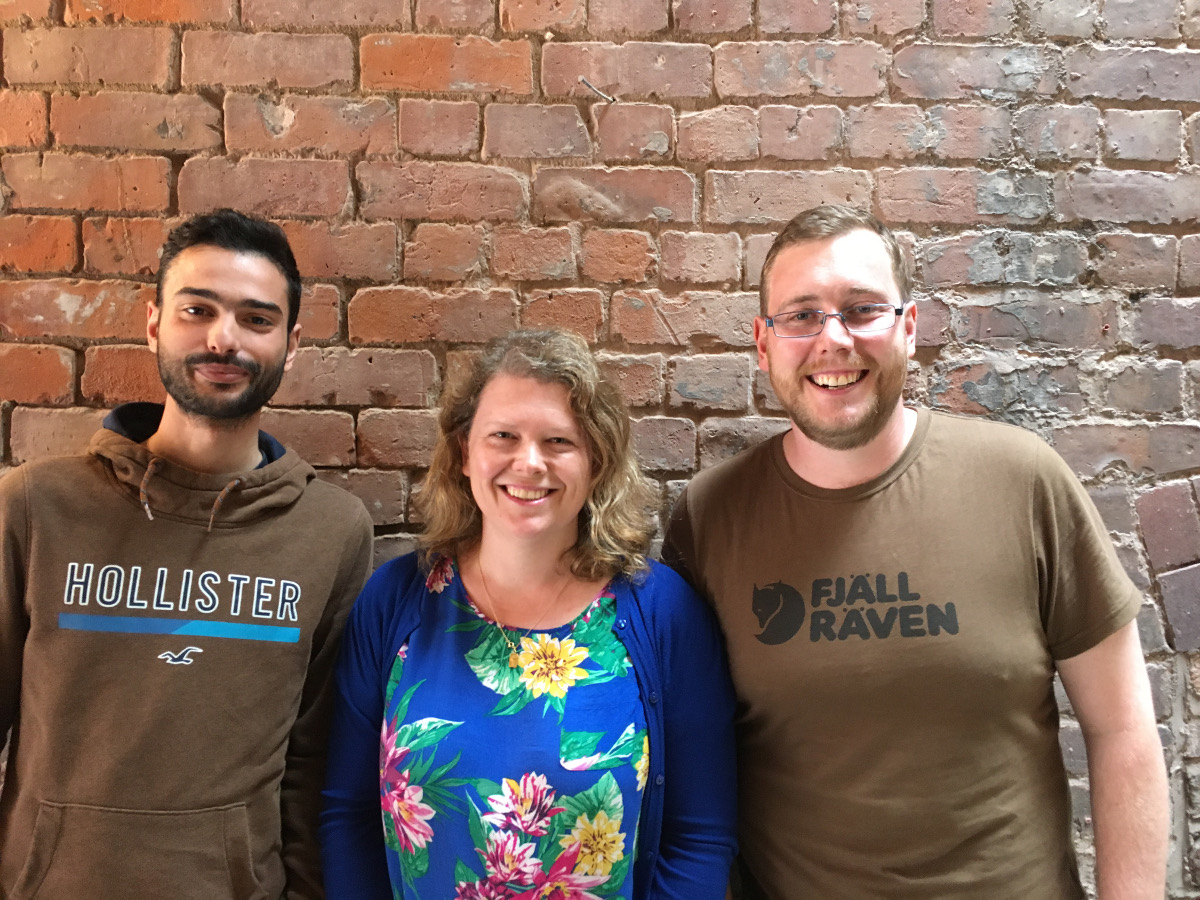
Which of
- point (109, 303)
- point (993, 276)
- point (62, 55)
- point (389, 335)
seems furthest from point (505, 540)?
point (62, 55)

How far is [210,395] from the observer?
4.20ft

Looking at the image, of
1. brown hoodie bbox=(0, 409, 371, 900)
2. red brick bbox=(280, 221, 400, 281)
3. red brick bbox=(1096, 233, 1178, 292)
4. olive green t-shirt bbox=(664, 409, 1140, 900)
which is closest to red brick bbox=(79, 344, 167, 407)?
brown hoodie bbox=(0, 409, 371, 900)

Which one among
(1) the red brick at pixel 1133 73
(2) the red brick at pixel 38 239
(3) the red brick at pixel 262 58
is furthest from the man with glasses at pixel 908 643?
(2) the red brick at pixel 38 239

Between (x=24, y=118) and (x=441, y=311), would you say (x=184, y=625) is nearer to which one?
(x=441, y=311)

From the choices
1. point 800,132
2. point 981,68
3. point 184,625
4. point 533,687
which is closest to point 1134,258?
point 981,68

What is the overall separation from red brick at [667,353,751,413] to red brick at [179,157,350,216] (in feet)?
2.73

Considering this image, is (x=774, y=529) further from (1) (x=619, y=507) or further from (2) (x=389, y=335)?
(2) (x=389, y=335)

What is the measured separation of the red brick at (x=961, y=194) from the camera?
1521 millimetres

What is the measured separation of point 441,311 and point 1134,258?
1.51 meters

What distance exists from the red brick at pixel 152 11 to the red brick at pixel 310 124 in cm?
17

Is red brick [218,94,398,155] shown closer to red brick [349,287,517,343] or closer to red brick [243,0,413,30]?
red brick [243,0,413,30]

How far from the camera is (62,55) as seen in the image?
59.8 inches

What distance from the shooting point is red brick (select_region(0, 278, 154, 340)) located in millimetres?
1533

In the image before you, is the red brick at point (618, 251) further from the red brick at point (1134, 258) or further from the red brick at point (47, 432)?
the red brick at point (47, 432)
